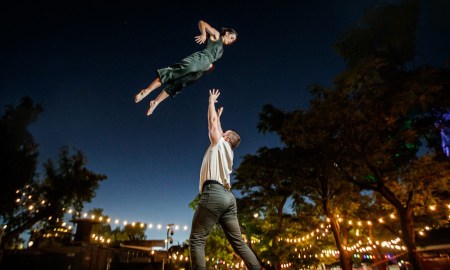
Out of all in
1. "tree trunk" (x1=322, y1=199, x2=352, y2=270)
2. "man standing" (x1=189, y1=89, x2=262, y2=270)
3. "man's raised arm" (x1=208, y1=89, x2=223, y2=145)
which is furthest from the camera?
"tree trunk" (x1=322, y1=199, x2=352, y2=270)

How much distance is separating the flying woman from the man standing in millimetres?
601

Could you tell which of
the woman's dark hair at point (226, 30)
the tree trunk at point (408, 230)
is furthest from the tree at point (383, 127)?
the woman's dark hair at point (226, 30)

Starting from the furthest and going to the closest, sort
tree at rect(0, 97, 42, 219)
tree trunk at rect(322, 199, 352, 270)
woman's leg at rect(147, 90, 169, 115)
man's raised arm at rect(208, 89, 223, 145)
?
tree at rect(0, 97, 42, 219), tree trunk at rect(322, 199, 352, 270), woman's leg at rect(147, 90, 169, 115), man's raised arm at rect(208, 89, 223, 145)

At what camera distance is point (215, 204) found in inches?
105

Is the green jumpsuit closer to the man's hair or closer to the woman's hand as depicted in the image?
the woman's hand

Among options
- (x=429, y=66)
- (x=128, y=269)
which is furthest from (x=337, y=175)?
(x=128, y=269)

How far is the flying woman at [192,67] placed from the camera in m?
3.34

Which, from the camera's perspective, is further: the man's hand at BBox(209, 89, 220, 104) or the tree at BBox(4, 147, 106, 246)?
the tree at BBox(4, 147, 106, 246)

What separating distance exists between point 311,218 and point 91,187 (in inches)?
809

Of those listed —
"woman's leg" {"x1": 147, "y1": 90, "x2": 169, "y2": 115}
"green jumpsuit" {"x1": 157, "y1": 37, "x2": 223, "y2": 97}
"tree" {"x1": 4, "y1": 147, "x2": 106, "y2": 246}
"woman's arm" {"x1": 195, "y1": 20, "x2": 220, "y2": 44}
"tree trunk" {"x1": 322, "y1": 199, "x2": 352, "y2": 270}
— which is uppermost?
"tree" {"x1": 4, "y1": 147, "x2": 106, "y2": 246}

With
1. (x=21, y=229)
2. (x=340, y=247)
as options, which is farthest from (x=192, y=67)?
(x=21, y=229)

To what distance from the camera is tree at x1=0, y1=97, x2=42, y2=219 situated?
19.9 m

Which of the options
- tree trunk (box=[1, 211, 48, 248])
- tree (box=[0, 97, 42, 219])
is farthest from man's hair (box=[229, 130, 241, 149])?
tree trunk (box=[1, 211, 48, 248])

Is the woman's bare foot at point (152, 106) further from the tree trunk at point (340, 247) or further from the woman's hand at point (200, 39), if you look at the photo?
the tree trunk at point (340, 247)
